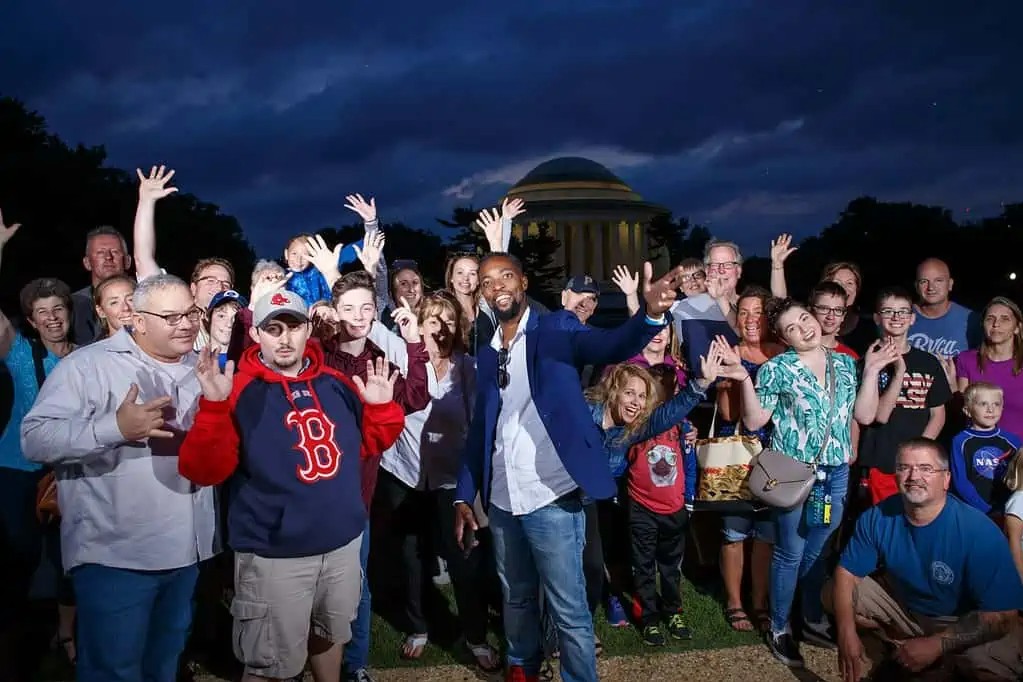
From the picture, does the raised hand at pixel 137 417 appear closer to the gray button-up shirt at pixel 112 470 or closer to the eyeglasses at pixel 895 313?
the gray button-up shirt at pixel 112 470

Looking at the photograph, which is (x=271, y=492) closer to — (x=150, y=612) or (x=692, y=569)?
(x=150, y=612)

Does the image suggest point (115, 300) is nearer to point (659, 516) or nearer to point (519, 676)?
point (519, 676)

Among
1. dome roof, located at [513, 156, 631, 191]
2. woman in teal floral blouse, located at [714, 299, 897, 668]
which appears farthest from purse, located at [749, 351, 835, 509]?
dome roof, located at [513, 156, 631, 191]

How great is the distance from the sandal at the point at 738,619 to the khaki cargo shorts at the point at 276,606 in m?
2.76

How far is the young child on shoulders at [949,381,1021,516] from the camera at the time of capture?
5137 mm

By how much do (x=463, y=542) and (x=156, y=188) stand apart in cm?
302

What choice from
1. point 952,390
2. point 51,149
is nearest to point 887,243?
point 51,149

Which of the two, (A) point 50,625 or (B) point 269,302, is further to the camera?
(A) point 50,625

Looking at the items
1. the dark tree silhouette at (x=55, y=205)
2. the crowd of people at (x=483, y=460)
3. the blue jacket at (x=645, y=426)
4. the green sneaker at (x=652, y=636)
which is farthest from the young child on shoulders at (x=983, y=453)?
the dark tree silhouette at (x=55, y=205)

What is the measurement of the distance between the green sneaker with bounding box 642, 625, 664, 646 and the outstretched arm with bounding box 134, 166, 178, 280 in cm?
352

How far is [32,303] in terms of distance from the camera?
5105 mm

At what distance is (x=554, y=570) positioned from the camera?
3797mm

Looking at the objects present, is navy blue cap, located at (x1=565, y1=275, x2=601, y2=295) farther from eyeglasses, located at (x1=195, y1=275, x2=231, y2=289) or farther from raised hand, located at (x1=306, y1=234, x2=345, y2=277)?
eyeglasses, located at (x1=195, y1=275, x2=231, y2=289)

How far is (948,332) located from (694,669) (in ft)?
10.5
